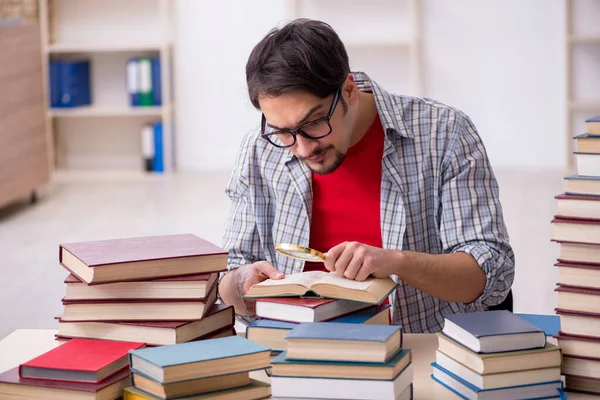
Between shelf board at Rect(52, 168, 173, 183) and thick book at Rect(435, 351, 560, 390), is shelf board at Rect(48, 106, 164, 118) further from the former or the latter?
thick book at Rect(435, 351, 560, 390)

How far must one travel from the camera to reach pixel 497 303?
6.04ft

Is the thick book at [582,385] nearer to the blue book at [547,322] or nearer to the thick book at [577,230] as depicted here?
the blue book at [547,322]

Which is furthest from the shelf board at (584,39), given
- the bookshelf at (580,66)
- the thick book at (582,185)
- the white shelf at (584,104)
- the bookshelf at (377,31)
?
the thick book at (582,185)

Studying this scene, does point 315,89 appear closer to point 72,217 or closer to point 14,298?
point 14,298

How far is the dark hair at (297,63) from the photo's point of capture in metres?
1.67

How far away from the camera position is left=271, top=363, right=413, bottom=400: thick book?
3.81 feet

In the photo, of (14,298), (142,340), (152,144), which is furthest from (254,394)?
(152,144)

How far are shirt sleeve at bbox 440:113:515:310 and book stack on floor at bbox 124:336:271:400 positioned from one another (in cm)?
68

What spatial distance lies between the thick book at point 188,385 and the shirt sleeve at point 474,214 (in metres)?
0.70

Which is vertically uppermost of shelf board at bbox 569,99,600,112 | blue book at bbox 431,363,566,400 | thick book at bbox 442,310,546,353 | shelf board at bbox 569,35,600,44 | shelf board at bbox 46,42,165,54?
shelf board at bbox 46,42,165,54

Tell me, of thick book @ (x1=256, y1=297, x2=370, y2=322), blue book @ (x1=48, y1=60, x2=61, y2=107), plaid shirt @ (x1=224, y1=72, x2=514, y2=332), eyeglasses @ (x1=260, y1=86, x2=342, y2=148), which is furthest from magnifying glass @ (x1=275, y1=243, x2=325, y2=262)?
blue book @ (x1=48, y1=60, x2=61, y2=107)

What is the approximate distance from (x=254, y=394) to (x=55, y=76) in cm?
511

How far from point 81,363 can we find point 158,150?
492 centimetres

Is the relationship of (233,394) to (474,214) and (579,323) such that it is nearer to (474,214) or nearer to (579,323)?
(579,323)
